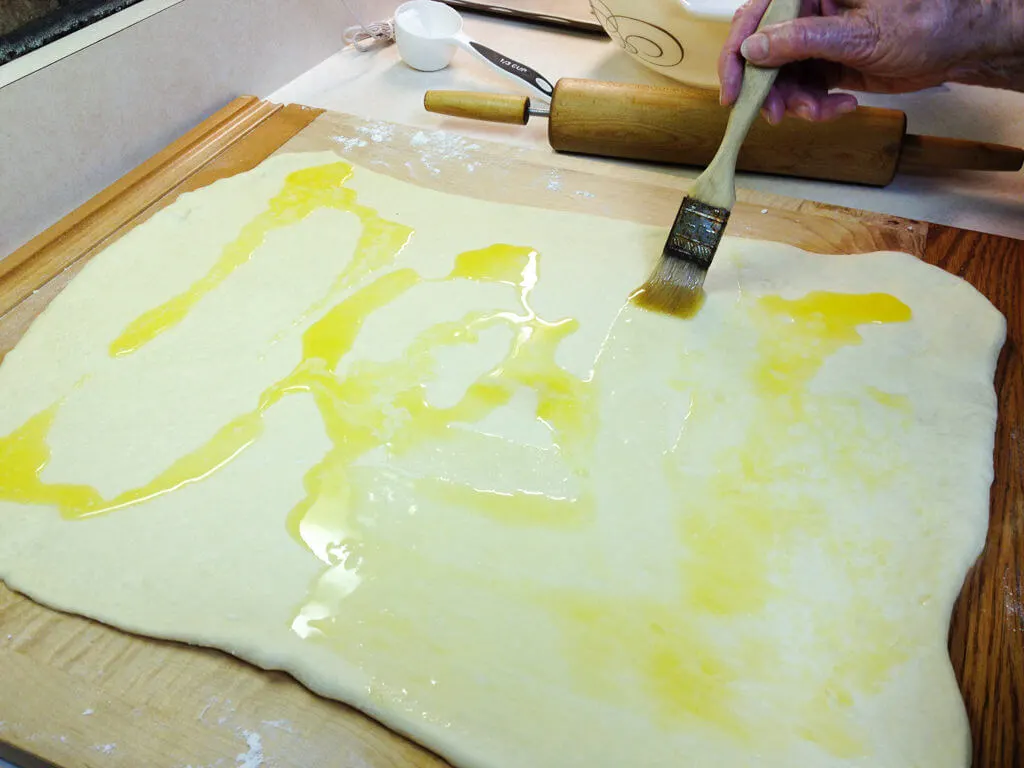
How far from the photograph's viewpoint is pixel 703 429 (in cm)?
117

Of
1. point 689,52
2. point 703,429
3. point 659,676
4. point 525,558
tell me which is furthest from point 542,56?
point 659,676

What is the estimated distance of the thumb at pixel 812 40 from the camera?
4.14 ft

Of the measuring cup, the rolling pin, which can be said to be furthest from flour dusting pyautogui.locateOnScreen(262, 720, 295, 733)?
the measuring cup

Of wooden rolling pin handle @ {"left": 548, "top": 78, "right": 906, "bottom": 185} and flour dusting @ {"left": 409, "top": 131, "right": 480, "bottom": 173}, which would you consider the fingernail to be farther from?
flour dusting @ {"left": 409, "top": 131, "right": 480, "bottom": 173}

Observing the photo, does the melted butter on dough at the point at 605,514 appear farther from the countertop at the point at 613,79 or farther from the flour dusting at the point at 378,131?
the flour dusting at the point at 378,131

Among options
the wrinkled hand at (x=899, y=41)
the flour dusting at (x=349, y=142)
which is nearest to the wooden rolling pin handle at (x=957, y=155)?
the wrinkled hand at (x=899, y=41)

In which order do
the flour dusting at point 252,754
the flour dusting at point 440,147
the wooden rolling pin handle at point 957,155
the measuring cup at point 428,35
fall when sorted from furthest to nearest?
the measuring cup at point 428,35 → the flour dusting at point 440,147 → the wooden rolling pin handle at point 957,155 → the flour dusting at point 252,754

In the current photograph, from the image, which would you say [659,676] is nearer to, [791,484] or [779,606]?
[779,606]

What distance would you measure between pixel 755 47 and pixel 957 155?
0.66 meters

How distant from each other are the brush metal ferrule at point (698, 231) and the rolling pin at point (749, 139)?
425 mm

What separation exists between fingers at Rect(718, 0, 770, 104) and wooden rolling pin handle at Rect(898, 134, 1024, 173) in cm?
49

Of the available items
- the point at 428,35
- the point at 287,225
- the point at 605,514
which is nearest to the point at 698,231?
the point at 605,514

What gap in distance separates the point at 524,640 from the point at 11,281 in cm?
122

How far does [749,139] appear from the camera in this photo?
1.67 metres
